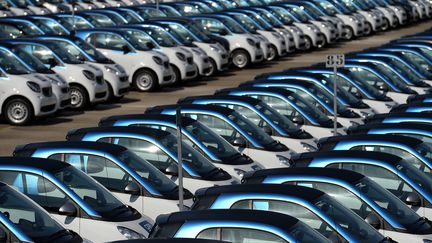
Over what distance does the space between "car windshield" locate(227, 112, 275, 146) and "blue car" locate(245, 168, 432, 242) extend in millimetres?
4548

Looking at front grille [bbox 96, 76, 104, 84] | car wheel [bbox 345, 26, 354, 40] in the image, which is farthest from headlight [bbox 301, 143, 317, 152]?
car wheel [bbox 345, 26, 354, 40]

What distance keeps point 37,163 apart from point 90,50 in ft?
51.1

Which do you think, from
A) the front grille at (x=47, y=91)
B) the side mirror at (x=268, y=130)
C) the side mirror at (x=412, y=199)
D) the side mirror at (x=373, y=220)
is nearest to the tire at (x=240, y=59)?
the front grille at (x=47, y=91)

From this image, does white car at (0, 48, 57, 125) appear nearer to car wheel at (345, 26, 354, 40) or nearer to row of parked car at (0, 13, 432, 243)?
row of parked car at (0, 13, 432, 243)

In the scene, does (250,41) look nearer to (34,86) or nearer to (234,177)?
(34,86)

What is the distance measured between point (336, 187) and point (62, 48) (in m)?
15.8

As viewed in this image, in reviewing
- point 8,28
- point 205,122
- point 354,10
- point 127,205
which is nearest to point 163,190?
point 127,205

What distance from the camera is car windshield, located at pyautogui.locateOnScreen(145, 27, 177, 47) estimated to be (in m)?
32.7

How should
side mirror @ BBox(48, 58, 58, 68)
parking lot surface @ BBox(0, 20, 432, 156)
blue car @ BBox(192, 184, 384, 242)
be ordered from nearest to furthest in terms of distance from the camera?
1. blue car @ BBox(192, 184, 384, 242)
2. parking lot surface @ BBox(0, 20, 432, 156)
3. side mirror @ BBox(48, 58, 58, 68)

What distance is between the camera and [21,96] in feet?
83.4

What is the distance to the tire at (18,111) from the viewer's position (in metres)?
25.4

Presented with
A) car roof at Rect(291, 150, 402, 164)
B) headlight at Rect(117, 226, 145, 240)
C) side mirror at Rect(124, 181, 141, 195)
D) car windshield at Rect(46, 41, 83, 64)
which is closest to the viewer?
headlight at Rect(117, 226, 145, 240)

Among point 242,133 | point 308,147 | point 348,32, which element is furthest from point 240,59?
point 242,133

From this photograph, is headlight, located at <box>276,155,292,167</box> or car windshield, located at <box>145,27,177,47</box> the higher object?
car windshield, located at <box>145,27,177,47</box>
